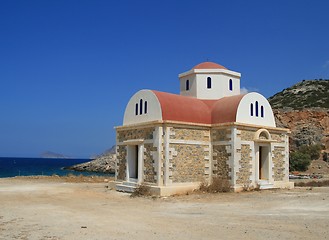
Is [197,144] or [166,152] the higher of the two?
[197,144]

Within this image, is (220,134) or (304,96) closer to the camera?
(220,134)

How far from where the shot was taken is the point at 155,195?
61.2 ft

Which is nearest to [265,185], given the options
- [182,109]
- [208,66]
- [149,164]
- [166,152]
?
[166,152]

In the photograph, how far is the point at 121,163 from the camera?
22.7 meters

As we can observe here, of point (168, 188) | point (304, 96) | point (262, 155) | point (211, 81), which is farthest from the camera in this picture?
point (304, 96)

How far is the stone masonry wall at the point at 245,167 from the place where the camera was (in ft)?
65.2

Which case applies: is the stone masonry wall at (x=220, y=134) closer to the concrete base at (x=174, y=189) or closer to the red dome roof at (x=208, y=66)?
the concrete base at (x=174, y=189)

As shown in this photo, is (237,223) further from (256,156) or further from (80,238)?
(256,156)

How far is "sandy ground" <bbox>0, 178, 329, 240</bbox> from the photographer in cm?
958

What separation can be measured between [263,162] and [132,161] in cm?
786

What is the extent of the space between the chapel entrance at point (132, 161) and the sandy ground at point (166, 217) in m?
3.64

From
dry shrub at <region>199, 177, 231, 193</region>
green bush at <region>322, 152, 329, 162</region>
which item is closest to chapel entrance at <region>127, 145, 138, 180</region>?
dry shrub at <region>199, 177, 231, 193</region>

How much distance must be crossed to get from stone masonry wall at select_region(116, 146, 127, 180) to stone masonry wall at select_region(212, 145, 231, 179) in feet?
17.8

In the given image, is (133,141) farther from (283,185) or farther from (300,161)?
(300,161)
